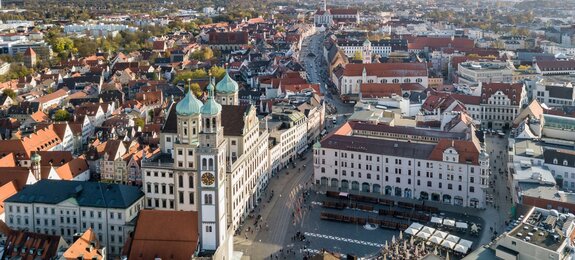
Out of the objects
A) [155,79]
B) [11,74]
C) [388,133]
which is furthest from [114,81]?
[388,133]

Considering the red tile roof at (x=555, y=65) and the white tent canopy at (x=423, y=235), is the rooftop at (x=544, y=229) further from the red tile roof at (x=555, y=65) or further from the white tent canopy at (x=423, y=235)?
the red tile roof at (x=555, y=65)

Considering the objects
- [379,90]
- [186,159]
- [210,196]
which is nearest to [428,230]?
[210,196]

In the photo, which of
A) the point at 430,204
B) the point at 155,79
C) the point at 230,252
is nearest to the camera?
the point at 230,252

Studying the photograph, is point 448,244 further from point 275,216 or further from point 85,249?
point 85,249

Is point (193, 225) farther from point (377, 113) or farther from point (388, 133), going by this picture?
point (377, 113)

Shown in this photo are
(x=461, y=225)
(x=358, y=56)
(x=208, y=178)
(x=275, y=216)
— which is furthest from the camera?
(x=358, y=56)

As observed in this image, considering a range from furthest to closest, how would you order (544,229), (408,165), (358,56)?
(358,56) < (408,165) < (544,229)

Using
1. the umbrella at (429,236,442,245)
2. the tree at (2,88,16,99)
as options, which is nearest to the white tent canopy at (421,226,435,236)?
the umbrella at (429,236,442,245)

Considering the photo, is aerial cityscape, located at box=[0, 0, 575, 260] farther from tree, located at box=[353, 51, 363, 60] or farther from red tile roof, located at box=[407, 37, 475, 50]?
red tile roof, located at box=[407, 37, 475, 50]
